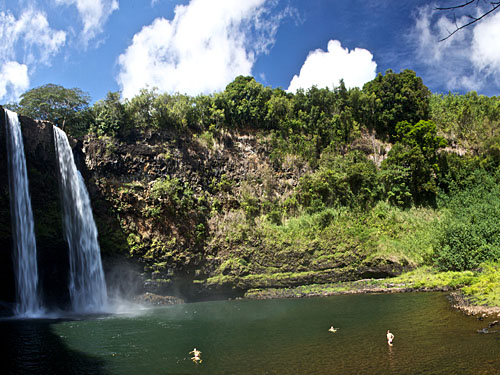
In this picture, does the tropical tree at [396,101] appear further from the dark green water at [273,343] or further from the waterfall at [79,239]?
the waterfall at [79,239]

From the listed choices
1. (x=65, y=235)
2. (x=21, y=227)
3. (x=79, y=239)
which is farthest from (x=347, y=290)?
(x=21, y=227)

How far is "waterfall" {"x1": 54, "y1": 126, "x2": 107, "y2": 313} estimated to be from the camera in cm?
2522

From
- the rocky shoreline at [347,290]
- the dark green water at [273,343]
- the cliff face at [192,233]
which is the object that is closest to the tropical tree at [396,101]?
the cliff face at [192,233]

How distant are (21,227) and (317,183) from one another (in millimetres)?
25069

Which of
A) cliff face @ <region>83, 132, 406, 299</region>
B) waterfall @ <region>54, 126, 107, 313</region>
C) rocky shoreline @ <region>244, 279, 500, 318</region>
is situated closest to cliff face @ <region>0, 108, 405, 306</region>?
cliff face @ <region>83, 132, 406, 299</region>

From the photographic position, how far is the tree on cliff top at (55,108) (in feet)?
109

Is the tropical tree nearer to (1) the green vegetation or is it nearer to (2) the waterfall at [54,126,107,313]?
(1) the green vegetation

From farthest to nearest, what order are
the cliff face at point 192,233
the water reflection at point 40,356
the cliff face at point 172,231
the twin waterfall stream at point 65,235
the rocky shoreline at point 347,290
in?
the cliff face at point 192,233
the cliff face at point 172,231
the twin waterfall stream at point 65,235
the rocky shoreline at point 347,290
the water reflection at point 40,356

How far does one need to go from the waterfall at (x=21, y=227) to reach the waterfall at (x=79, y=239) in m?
2.47

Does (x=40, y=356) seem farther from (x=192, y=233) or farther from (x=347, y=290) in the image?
(x=347, y=290)

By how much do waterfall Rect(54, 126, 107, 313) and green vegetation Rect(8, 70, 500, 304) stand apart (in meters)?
3.11

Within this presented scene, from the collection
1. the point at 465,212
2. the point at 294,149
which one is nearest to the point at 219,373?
the point at 465,212

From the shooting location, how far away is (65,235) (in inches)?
995

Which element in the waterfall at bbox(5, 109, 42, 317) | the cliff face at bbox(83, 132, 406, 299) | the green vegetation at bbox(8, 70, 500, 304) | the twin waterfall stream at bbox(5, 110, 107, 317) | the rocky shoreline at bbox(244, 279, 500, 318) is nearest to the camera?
the rocky shoreline at bbox(244, 279, 500, 318)
